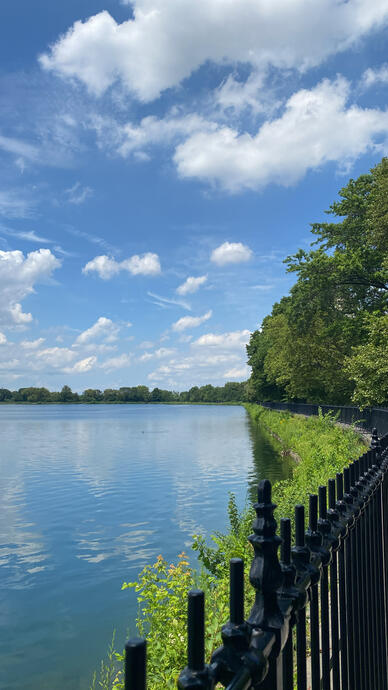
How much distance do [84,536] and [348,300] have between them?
2333 centimetres

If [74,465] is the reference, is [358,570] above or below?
above

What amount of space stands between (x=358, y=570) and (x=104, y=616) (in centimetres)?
897

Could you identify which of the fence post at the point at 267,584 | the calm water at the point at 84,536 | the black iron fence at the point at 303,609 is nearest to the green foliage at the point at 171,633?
the black iron fence at the point at 303,609

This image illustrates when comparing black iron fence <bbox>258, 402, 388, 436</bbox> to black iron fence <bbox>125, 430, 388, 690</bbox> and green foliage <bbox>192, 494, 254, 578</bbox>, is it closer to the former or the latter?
green foliage <bbox>192, 494, 254, 578</bbox>

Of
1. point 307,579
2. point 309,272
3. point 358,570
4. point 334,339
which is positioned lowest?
point 358,570

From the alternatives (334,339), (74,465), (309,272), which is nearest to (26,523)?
(74,465)

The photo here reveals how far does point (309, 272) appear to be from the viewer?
3278cm

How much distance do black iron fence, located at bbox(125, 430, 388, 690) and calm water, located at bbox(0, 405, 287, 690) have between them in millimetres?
6702

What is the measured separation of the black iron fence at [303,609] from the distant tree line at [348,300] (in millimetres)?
20547

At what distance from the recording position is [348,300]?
108 feet

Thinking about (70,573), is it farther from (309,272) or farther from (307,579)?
(309,272)

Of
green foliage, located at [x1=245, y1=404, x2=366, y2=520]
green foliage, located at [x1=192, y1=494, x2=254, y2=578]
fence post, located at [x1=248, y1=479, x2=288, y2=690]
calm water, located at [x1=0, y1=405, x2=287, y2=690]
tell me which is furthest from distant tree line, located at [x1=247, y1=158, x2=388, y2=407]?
fence post, located at [x1=248, y1=479, x2=288, y2=690]

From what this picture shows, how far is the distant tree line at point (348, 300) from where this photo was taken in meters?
24.7

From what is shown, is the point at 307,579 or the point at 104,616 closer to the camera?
the point at 307,579
